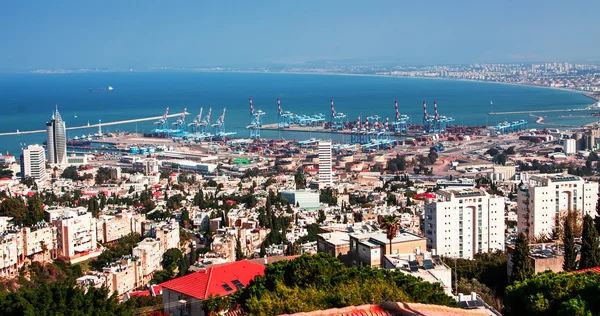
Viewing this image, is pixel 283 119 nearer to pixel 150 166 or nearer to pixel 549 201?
pixel 150 166

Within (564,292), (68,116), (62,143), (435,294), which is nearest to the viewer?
(564,292)

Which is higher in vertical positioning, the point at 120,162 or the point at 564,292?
the point at 564,292

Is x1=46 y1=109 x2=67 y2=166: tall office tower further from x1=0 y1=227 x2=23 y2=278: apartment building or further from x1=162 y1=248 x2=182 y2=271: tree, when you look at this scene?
x1=0 y1=227 x2=23 y2=278: apartment building

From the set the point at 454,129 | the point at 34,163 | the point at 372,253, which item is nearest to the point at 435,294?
the point at 372,253

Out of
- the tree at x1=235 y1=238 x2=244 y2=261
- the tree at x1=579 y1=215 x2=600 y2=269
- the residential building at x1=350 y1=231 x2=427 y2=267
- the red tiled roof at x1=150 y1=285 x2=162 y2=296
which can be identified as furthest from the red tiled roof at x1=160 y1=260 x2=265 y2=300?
the tree at x1=235 y1=238 x2=244 y2=261

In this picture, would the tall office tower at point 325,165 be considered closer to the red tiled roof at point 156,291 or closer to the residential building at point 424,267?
the red tiled roof at point 156,291

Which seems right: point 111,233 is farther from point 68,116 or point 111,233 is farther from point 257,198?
point 68,116
